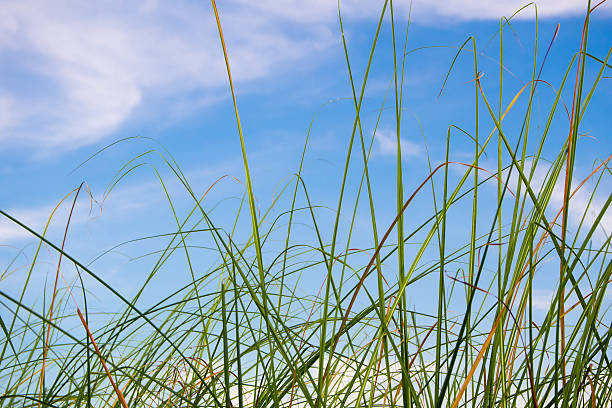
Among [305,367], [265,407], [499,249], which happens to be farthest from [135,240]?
[499,249]

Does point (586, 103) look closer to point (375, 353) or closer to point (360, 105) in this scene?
point (360, 105)

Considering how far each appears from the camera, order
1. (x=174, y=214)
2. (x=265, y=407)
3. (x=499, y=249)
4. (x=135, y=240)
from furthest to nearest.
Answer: (x=135, y=240)
(x=174, y=214)
(x=265, y=407)
(x=499, y=249)

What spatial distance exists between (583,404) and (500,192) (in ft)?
2.11

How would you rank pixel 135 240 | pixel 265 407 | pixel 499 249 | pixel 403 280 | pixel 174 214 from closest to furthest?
pixel 403 280
pixel 499 249
pixel 265 407
pixel 174 214
pixel 135 240

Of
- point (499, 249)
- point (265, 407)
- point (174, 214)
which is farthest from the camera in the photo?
point (174, 214)

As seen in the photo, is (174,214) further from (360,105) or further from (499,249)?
(499,249)

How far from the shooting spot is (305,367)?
3.49 feet

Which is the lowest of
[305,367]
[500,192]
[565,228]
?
[305,367]

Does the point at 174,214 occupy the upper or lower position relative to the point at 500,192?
upper

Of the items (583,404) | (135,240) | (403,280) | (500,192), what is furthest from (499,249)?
(135,240)

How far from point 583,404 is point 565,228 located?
1.95 feet

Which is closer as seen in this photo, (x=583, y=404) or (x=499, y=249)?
(x=499, y=249)

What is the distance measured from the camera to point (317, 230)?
3.60 feet

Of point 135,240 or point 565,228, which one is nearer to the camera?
point 565,228
